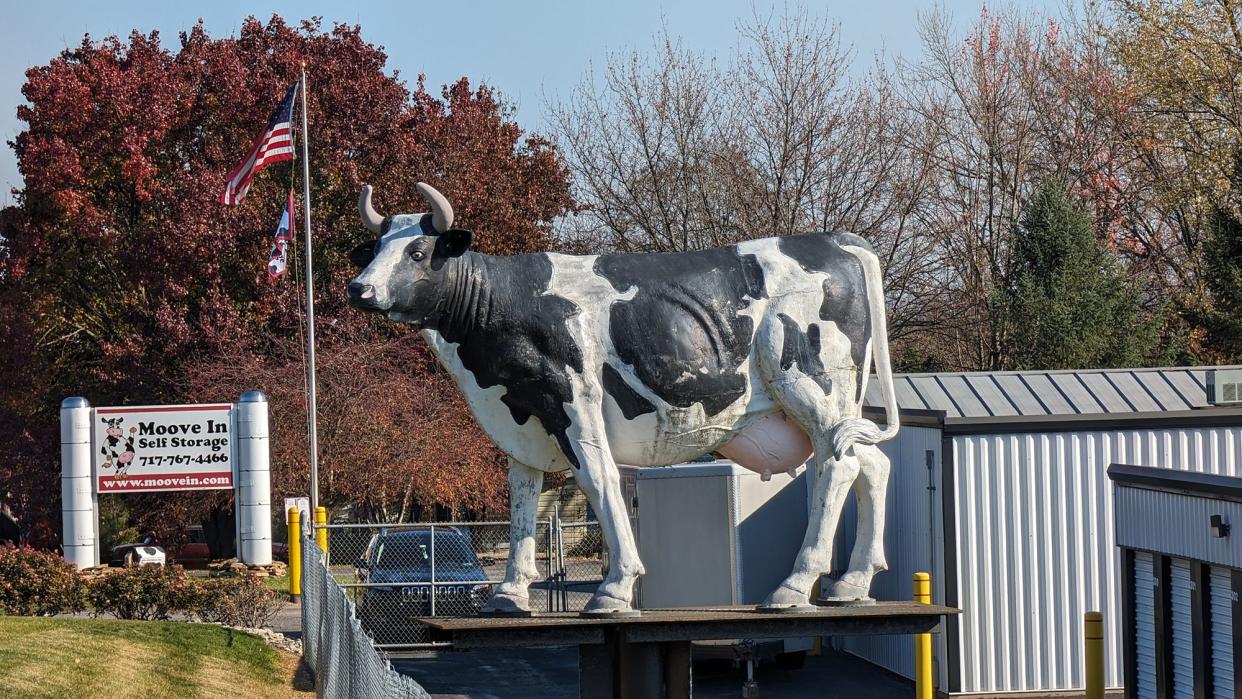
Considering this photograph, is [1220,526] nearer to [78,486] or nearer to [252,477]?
[252,477]

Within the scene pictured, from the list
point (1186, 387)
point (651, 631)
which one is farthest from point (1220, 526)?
point (1186, 387)

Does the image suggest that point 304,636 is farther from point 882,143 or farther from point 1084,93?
point 1084,93

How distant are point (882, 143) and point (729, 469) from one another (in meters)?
17.3

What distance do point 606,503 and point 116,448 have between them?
58.3ft

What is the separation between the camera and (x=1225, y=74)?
34406mm

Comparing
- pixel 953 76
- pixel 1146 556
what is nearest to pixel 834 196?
pixel 953 76

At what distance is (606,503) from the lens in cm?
694

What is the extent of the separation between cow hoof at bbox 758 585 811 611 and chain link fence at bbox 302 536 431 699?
5.49 ft

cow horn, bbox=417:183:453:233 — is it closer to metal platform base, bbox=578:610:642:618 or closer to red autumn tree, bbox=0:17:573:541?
metal platform base, bbox=578:610:642:618

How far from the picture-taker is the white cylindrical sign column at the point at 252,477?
75.4ft

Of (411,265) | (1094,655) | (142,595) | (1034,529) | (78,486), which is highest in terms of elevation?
(411,265)

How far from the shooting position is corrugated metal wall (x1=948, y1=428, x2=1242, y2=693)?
15.2 m

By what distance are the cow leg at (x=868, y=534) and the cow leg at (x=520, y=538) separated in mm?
A: 1513

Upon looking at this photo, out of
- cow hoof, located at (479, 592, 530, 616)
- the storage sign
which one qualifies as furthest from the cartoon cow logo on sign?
cow hoof, located at (479, 592, 530, 616)
